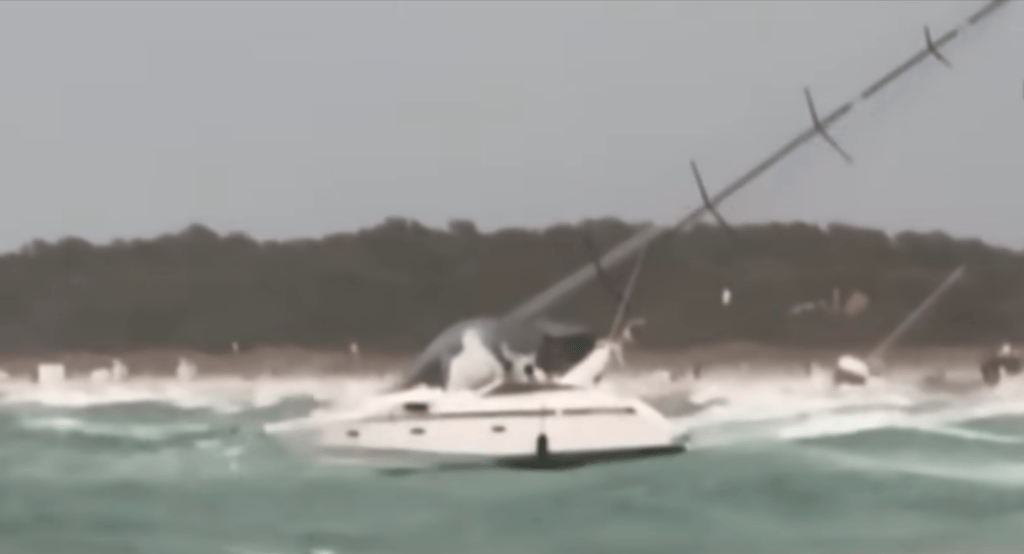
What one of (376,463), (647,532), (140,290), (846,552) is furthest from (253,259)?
(846,552)

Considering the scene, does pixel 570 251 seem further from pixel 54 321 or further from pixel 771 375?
pixel 54 321

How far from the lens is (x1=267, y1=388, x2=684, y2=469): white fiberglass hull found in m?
7.30

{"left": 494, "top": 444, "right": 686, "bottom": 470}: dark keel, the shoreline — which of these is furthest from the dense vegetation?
{"left": 494, "top": 444, "right": 686, "bottom": 470}: dark keel

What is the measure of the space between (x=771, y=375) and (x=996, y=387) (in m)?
0.90

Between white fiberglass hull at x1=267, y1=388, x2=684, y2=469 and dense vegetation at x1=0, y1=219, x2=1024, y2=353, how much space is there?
15.9 inches

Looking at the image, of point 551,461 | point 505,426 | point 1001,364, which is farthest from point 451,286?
point 1001,364

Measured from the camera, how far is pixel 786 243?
6762 millimetres

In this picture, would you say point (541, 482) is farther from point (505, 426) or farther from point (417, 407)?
point (417, 407)

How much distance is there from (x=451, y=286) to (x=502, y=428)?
2.30 ft

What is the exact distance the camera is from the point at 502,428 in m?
7.38

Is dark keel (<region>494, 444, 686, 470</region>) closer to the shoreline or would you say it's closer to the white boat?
the white boat

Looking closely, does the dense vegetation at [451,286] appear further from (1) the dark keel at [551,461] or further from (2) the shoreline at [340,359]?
(1) the dark keel at [551,461]

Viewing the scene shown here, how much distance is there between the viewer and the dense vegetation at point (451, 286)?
22.2ft

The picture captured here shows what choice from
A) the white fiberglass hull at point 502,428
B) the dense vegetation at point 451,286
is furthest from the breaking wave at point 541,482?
the dense vegetation at point 451,286
